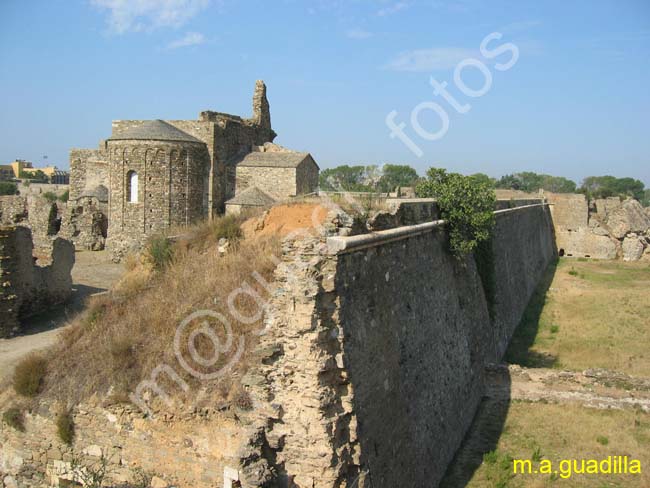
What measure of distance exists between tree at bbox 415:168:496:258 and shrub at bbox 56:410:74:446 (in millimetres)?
7098

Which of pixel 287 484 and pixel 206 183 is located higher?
pixel 206 183

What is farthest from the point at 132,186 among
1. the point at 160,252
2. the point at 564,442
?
the point at 564,442

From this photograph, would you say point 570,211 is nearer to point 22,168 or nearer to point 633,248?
point 633,248

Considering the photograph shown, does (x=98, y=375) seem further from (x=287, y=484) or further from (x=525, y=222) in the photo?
(x=525, y=222)

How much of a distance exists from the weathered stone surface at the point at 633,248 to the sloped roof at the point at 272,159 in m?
22.4

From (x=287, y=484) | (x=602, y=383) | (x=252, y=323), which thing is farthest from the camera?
(x=602, y=383)

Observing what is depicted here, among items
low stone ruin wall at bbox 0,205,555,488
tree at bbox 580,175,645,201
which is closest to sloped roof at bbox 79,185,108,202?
low stone ruin wall at bbox 0,205,555,488

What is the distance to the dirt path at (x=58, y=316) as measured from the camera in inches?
411

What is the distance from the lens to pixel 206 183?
75.3 feet

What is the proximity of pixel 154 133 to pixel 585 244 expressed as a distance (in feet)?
A: 93.4

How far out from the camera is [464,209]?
10.5m

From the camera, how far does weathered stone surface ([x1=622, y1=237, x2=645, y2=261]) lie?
3294 cm

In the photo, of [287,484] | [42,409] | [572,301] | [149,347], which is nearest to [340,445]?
[287,484]

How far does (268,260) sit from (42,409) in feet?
10.5
